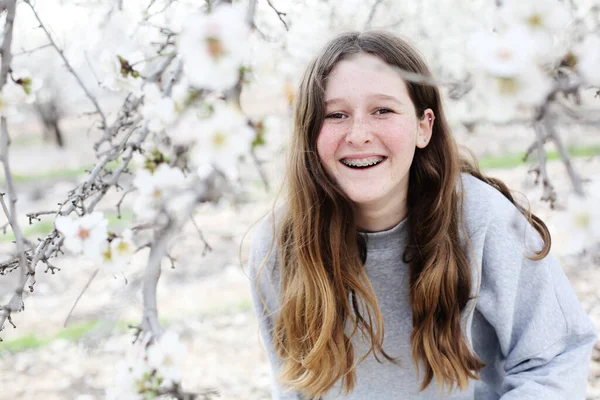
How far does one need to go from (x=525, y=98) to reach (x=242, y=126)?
0.25m

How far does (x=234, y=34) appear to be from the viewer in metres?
0.44

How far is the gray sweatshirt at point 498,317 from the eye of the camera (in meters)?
1.07

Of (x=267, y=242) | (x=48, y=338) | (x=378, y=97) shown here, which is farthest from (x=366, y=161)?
(x=48, y=338)

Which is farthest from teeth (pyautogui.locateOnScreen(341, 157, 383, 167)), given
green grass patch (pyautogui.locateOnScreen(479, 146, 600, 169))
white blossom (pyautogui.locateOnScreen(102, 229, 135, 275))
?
green grass patch (pyautogui.locateOnScreen(479, 146, 600, 169))

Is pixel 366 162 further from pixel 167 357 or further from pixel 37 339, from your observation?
pixel 37 339

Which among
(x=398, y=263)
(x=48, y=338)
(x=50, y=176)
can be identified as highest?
(x=50, y=176)

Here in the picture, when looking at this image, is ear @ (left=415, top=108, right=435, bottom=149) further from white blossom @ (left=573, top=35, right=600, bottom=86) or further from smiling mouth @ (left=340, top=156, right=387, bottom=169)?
white blossom @ (left=573, top=35, right=600, bottom=86)

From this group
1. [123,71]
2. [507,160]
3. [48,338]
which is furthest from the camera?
[507,160]

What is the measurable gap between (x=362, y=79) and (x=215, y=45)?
0.60 meters

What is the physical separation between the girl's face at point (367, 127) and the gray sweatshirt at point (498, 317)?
0.63 feet

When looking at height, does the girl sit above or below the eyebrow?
below

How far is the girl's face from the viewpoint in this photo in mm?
1003

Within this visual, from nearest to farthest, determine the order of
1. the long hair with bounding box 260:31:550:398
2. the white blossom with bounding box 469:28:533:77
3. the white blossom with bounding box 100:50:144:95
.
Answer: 1. the white blossom with bounding box 469:28:533:77
2. the white blossom with bounding box 100:50:144:95
3. the long hair with bounding box 260:31:550:398

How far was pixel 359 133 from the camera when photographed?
3.23ft
